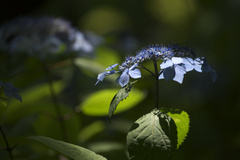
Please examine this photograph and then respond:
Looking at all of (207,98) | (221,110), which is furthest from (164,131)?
(207,98)

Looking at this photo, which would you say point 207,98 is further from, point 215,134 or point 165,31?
point 165,31

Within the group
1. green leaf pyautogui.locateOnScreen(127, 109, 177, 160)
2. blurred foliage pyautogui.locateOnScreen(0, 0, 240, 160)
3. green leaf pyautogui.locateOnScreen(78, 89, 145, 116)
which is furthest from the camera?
blurred foliage pyautogui.locateOnScreen(0, 0, 240, 160)

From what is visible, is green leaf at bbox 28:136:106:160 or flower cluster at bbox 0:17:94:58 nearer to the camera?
green leaf at bbox 28:136:106:160

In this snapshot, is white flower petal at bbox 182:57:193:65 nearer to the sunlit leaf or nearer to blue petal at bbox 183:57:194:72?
blue petal at bbox 183:57:194:72

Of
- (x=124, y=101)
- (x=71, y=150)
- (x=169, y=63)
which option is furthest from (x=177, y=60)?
(x=124, y=101)

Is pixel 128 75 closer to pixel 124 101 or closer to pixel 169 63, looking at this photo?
pixel 169 63

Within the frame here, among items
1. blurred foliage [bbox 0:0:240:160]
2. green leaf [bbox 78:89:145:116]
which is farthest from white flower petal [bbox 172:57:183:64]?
green leaf [bbox 78:89:145:116]
